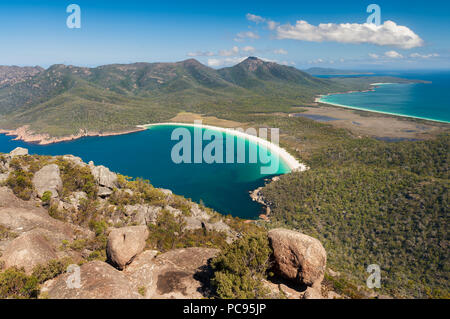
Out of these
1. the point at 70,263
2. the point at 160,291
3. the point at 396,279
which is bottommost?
the point at 396,279

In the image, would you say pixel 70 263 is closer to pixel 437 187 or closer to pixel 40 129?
pixel 437 187

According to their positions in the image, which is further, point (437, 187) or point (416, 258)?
point (437, 187)

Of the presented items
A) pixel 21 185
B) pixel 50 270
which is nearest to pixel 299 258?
pixel 50 270

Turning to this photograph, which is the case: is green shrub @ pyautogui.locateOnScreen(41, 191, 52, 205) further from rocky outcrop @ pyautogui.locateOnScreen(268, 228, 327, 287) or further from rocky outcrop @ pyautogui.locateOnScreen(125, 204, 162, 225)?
rocky outcrop @ pyautogui.locateOnScreen(268, 228, 327, 287)

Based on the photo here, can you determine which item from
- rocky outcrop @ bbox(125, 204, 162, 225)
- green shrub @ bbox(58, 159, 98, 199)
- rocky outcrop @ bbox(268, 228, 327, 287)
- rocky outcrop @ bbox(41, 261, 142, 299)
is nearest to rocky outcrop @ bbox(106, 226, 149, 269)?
rocky outcrop @ bbox(41, 261, 142, 299)

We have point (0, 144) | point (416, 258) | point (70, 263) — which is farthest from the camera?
point (0, 144)

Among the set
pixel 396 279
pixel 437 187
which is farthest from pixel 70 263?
pixel 437 187

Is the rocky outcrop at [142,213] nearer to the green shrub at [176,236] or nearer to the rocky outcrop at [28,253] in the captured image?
the green shrub at [176,236]
